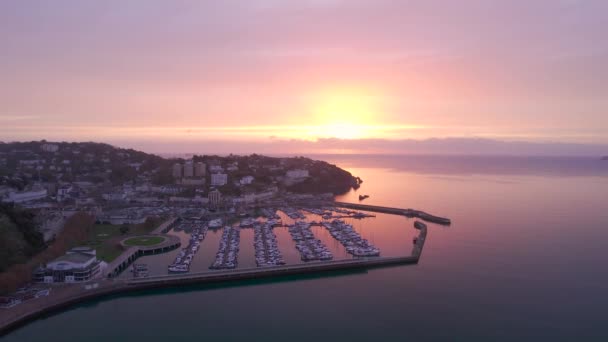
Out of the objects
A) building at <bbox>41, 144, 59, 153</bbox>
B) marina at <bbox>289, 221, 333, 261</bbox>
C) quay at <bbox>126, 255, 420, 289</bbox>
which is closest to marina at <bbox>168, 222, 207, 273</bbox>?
quay at <bbox>126, 255, 420, 289</bbox>

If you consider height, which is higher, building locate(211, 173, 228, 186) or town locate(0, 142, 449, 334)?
building locate(211, 173, 228, 186)

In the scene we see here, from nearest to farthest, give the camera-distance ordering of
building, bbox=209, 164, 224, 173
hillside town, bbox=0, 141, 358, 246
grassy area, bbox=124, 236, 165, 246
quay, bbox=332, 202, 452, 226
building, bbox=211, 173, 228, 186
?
grassy area, bbox=124, 236, 165, 246 < quay, bbox=332, 202, 452, 226 < hillside town, bbox=0, 141, 358, 246 < building, bbox=211, 173, 228, 186 < building, bbox=209, 164, 224, 173

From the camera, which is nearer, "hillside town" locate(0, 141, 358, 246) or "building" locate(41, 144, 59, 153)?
"hillside town" locate(0, 141, 358, 246)

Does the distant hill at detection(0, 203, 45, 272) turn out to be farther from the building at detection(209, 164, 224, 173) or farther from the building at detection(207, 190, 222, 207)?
the building at detection(209, 164, 224, 173)

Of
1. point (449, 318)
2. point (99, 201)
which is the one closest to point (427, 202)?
point (449, 318)

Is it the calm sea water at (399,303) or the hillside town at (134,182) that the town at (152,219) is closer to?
the hillside town at (134,182)

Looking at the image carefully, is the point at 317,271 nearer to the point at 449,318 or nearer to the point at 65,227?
the point at 449,318

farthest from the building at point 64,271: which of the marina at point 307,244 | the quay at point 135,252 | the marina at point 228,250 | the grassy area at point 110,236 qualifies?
the marina at point 307,244
